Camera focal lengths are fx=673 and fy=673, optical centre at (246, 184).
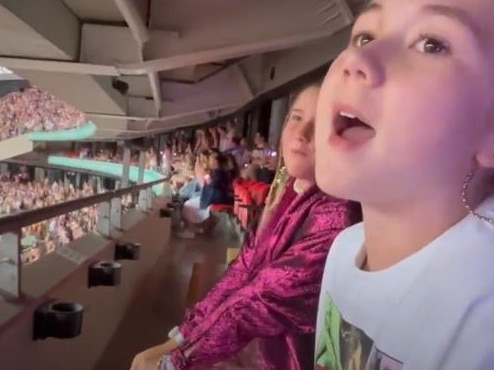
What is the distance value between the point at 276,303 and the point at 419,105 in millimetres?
312

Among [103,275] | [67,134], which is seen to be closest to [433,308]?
[103,275]

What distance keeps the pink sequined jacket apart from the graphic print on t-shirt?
0.29ft

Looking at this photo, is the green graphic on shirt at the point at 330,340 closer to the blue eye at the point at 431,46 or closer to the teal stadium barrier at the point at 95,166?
the blue eye at the point at 431,46

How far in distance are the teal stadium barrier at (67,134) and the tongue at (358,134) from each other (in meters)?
5.99

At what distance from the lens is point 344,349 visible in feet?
1.64

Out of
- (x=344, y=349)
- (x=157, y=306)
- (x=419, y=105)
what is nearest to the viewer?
(x=419, y=105)

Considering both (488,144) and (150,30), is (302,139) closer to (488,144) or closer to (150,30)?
(488,144)

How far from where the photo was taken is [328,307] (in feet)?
1.78

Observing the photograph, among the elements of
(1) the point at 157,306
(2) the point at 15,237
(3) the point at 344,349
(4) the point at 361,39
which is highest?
(4) the point at 361,39

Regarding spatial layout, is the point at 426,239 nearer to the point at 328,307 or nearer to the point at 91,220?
the point at 328,307

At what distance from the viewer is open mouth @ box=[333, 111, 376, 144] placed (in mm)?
415

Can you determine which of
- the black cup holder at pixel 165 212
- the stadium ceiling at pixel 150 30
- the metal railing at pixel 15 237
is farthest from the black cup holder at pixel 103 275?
the black cup holder at pixel 165 212

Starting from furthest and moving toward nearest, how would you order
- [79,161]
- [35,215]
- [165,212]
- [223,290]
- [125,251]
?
[79,161] → [165,212] → [125,251] → [35,215] → [223,290]

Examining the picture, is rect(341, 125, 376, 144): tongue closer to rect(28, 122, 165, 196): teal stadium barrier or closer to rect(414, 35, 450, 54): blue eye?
rect(414, 35, 450, 54): blue eye
